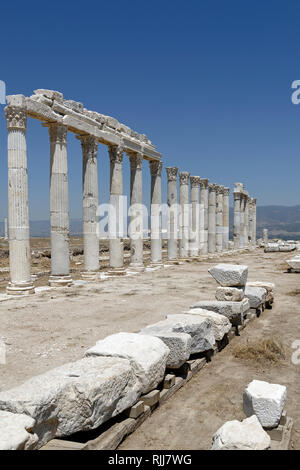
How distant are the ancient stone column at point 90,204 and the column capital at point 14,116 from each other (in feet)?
18.3

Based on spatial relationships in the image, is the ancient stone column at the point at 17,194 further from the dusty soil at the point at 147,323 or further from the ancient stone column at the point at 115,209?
the ancient stone column at the point at 115,209

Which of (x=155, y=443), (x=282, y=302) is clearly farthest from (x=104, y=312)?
(x=155, y=443)

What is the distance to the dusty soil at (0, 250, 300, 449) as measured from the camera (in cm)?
576

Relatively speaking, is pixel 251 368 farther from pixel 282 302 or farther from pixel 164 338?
pixel 282 302

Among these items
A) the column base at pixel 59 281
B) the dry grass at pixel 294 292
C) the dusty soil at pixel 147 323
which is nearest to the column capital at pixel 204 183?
the dusty soil at pixel 147 323

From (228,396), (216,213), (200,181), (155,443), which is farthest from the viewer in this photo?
(216,213)

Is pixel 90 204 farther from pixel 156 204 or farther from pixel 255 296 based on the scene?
pixel 255 296

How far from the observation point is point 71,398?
4930 millimetres

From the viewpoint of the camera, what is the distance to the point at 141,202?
27.0m

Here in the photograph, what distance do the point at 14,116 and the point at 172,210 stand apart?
18814 mm

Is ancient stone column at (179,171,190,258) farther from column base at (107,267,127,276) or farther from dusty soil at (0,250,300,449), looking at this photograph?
dusty soil at (0,250,300,449)

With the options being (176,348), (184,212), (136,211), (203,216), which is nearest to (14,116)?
(136,211)

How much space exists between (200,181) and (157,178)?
11.5 meters

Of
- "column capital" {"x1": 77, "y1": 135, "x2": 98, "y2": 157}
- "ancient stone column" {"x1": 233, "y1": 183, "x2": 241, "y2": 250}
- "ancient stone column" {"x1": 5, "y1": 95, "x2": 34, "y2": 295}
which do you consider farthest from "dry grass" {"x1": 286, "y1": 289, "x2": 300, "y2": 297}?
"ancient stone column" {"x1": 233, "y1": 183, "x2": 241, "y2": 250}
